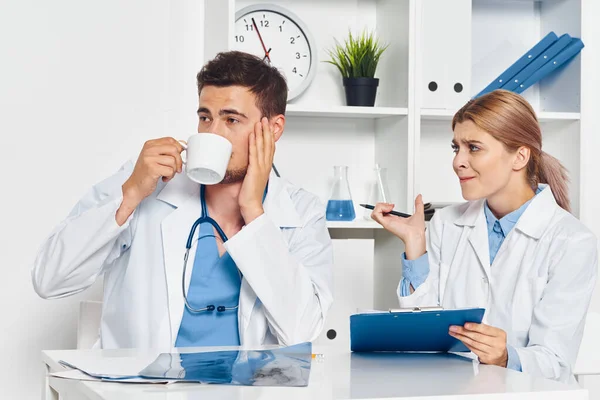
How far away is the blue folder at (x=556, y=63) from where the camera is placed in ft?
8.61

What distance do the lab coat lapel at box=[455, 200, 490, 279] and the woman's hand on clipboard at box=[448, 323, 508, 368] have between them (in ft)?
1.73

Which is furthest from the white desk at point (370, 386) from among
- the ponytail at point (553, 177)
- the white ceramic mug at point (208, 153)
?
the ponytail at point (553, 177)

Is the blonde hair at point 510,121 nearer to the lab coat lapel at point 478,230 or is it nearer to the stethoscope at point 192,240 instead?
the lab coat lapel at point 478,230

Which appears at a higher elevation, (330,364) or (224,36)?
(224,36)

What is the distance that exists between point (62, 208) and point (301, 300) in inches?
47.3

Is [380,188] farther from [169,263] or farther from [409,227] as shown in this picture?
[169,263]

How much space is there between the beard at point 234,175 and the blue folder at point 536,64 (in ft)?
4.32

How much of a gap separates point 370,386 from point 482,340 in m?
0.41

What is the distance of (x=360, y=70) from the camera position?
8.55ft

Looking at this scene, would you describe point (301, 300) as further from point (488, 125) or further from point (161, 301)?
point (488, 125)

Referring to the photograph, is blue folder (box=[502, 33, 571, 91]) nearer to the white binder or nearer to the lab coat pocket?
the white binder

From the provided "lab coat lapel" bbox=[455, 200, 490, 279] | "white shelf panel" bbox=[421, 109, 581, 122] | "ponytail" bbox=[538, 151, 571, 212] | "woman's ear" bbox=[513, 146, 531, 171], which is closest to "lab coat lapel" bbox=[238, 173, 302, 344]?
"lab coat lapel" bbox=[455, 200, 490, 279]

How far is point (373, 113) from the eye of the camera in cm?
252

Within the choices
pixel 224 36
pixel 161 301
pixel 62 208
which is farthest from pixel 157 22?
pixel 161 301
